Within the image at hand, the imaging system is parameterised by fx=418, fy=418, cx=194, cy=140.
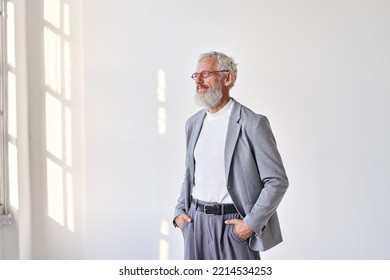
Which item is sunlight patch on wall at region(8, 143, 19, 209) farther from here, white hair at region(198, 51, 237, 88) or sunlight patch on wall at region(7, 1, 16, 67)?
white hair at region(198, 51, 237, 88)

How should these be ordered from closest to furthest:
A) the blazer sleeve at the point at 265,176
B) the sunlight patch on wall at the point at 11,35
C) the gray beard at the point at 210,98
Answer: the blazer sleeve at the point at 265,176
the gray beard at the point at 210,98
the sunlight patch on wall at the point at 11,35

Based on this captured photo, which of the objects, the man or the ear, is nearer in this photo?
the man

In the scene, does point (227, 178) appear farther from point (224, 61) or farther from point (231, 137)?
point (224, 61)

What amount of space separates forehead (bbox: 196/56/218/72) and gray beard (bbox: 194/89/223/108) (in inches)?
4.6

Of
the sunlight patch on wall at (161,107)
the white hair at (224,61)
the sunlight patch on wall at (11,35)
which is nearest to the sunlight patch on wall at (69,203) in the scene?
the sunlight patch on wall at (161,107)

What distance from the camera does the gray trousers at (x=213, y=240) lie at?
1779mm

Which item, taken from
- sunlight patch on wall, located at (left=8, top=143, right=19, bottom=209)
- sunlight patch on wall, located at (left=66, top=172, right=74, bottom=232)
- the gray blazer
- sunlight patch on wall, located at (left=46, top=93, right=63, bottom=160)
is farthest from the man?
sunlight patch on wall, located at (left=8, top=143, right=19, bottom=209)

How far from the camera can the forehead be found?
75.4 inches

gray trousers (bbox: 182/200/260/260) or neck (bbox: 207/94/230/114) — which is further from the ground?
neck (bbox: 207/94/230/114)

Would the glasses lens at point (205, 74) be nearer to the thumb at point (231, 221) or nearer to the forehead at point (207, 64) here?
the forehead at point (207, 64)

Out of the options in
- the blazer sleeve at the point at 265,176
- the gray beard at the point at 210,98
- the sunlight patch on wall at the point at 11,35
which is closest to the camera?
the blazer sleeve at the point at 265,176

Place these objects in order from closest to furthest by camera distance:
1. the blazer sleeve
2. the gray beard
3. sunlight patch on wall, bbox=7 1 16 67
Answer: the blazer sleeve < the gray beard < sunlight patch on wall, bbox=7 1 16 67
